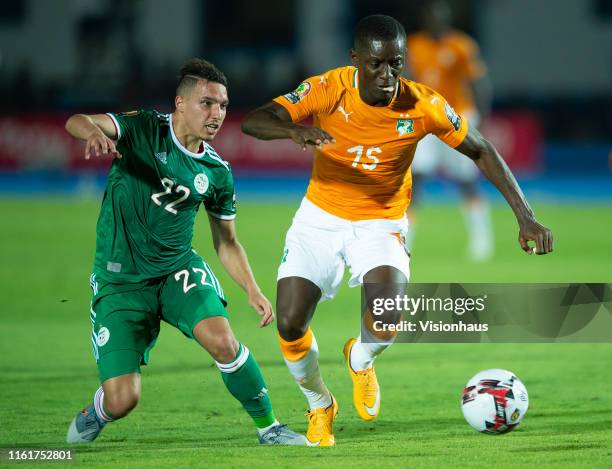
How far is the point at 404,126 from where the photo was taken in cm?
605

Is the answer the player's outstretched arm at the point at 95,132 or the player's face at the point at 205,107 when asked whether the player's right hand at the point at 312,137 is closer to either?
the player's face at the point at 205,107

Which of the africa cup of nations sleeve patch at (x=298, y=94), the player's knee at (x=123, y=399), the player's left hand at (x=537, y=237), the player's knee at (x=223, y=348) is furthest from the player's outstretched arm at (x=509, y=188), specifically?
the player's knee at (x=123, y=399)

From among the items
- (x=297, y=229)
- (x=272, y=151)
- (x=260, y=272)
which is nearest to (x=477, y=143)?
(x=297, y=229)

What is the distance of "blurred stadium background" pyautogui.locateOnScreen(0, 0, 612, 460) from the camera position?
6.12 meters

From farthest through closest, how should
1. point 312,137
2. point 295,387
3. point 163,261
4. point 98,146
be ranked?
point 295,387, point 163,261, point 312,137, point 98,146

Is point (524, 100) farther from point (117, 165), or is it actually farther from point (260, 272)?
point (117, 165)

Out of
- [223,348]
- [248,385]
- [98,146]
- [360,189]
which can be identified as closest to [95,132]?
[98,146]

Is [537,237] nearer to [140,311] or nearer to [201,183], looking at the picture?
[201,183]

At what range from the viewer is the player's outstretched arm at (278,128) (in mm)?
5160

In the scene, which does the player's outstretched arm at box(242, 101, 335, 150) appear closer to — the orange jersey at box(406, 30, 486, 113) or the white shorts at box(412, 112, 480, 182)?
the white shorts at box(412, 112, 480, 182)

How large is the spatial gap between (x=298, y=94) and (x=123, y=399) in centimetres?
190

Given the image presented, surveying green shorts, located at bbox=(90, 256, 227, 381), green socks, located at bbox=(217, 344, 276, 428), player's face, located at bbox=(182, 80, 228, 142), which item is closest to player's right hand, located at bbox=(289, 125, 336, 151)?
player's face, located at bbox=(182, 80, 228, 142)

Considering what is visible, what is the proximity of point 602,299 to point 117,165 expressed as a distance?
10.6 feet

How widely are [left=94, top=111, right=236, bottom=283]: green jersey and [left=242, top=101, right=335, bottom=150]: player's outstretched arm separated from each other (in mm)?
368
